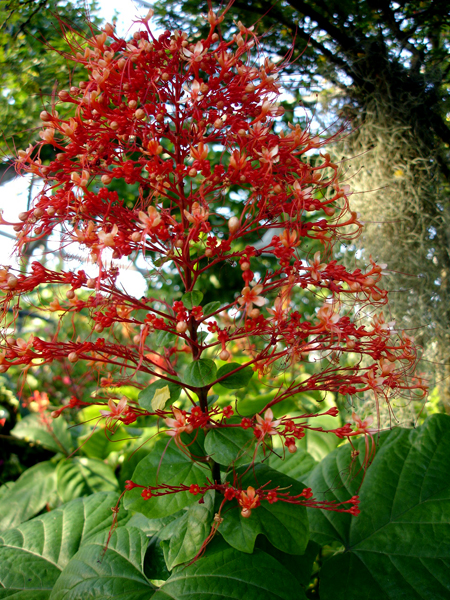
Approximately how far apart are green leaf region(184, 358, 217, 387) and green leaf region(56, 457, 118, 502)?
0.83 metres

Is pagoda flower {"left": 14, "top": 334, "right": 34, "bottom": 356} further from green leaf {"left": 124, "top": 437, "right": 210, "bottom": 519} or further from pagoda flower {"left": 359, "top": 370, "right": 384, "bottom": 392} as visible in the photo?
pagoda flower {"left": 359, "top": 370, "right": 384, "bottom": 392}

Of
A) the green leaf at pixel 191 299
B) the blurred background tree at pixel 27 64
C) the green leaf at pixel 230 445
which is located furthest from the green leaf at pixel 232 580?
the blurred background tree at pixel 27 64

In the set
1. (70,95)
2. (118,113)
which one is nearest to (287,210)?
(118,113)

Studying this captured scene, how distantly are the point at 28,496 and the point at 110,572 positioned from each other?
79 centimetres

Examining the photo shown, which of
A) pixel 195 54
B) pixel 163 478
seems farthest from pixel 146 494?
pixel 195 54

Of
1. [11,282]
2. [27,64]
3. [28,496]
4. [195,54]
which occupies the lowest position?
[28,496]

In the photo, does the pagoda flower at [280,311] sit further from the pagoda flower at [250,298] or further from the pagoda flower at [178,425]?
the pagoda flower at [178,425]

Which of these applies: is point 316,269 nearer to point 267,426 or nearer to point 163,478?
point 267,426

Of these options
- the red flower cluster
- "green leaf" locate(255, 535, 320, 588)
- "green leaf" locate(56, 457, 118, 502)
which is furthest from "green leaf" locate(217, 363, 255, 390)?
"green leaf" locate(56, 457, 118, 502)

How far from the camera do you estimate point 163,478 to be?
1.92 feet

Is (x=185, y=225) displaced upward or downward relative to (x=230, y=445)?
upward

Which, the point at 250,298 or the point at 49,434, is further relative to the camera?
the point at 49,434

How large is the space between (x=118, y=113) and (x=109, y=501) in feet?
2.50

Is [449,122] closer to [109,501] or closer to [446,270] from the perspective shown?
[446,270]
